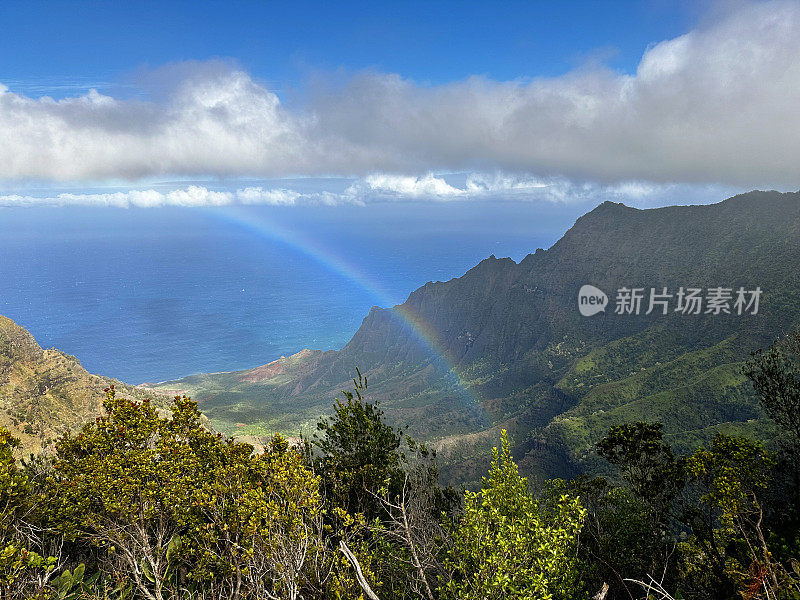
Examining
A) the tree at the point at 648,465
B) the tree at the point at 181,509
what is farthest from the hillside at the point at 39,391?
the tree at the point at 648,465

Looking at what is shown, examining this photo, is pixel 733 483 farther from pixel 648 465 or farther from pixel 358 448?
pixel 358 448

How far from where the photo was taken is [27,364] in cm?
9606

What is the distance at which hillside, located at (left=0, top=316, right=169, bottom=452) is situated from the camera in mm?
71438

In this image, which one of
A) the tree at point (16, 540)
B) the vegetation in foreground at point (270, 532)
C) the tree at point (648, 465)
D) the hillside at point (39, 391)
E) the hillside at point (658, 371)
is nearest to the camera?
the tree at point (16, 540)

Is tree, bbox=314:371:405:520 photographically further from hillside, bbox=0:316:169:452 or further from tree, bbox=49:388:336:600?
hillside, bbox=0:316:169:452

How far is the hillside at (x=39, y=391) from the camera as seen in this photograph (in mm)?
71438

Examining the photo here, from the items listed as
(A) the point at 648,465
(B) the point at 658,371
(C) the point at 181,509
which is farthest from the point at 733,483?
(B) the point at 658,371

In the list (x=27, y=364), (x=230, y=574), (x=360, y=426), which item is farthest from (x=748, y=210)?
(x=27, y=364)

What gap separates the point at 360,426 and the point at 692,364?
413 ft

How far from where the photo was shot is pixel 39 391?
89.0 metres

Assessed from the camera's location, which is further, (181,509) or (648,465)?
(648,465)

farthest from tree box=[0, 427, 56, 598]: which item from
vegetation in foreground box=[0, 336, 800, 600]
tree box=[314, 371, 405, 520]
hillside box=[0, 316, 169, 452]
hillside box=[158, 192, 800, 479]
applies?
hillside box=[158, 192, 800, 479]

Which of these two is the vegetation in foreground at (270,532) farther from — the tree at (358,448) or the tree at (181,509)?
the tree at (358,448)

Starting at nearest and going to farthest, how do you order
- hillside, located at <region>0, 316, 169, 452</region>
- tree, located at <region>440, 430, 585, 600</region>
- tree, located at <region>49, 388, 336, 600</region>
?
tree, located at <region>440, 430, 585, 600</region>, tree, located at <region>49, 388, 336, 600</region>, hillside, located at <region>0, 316, 169, 452</region>
